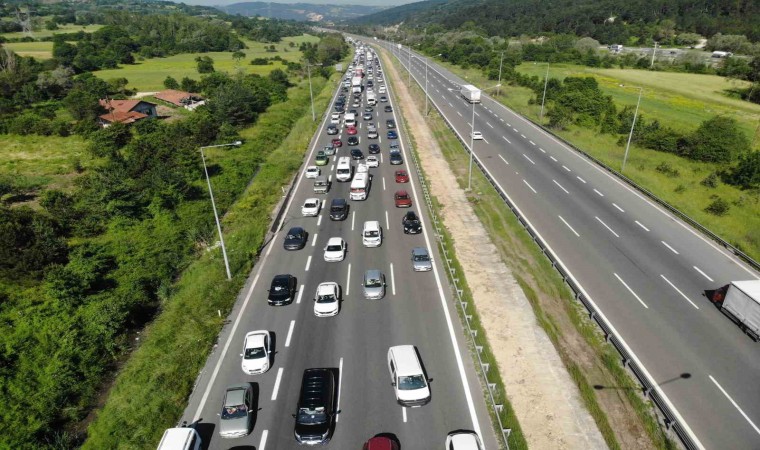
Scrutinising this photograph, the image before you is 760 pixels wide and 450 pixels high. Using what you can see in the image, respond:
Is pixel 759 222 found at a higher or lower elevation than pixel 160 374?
higher

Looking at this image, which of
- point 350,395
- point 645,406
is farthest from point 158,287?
point 645,406

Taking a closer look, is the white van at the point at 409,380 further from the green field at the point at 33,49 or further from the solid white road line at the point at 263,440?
the green field at the point at 33,49

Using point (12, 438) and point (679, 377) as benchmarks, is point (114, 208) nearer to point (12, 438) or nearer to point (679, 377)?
point (12, 438)

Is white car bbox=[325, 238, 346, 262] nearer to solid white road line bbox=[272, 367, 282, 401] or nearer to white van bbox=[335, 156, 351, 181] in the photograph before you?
solid white road line bbox=[272, 367, 282, 401]

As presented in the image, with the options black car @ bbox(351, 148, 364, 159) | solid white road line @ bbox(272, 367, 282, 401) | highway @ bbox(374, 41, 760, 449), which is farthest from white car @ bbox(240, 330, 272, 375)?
black car @ bbox(351, 148, 364, 159)

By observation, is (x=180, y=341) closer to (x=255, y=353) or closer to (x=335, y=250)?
(x=255, y=353)

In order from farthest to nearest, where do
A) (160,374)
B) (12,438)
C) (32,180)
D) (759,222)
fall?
(32,180) → (759,222) → (160,374) → (12,438)

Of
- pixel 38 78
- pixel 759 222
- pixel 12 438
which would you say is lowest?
pixel 12 438
